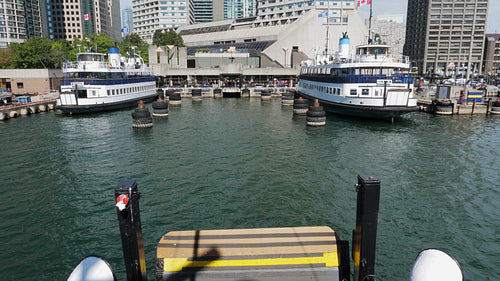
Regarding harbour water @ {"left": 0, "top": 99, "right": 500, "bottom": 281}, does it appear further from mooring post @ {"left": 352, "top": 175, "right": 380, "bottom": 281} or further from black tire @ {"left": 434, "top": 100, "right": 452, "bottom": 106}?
black tire @ {"left": 434, "top": 100, "right": 452, "bottom": 106}

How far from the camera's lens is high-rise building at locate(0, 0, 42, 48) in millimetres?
143125

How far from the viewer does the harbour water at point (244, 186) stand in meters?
13.1

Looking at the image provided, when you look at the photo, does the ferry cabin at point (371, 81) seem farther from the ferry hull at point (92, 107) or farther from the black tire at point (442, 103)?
the ferry hull at point (92, 107)

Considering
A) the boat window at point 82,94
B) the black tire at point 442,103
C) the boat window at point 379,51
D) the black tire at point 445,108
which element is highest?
the boat window at point 379,51

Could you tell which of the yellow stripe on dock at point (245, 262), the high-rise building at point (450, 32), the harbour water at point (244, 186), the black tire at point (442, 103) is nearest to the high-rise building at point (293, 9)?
the high-rise building at point (450, 32)

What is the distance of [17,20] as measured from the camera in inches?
5851

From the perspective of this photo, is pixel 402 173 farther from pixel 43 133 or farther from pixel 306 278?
pixel 43 133

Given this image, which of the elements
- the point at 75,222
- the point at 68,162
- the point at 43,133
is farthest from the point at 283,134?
the point at 43,133

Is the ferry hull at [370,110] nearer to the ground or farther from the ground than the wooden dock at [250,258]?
farther from the ground

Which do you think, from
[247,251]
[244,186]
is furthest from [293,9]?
[247,251]

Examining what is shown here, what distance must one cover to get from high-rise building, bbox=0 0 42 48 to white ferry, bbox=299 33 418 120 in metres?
156

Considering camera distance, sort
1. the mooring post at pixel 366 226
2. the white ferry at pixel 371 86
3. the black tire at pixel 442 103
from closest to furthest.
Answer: the mooring post at pixel 366 226 → the white ferry at pixel 371 86 → the black tire at pixel 442 103

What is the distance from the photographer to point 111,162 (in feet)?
79.8

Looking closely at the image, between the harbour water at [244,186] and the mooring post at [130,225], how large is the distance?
2.39m
